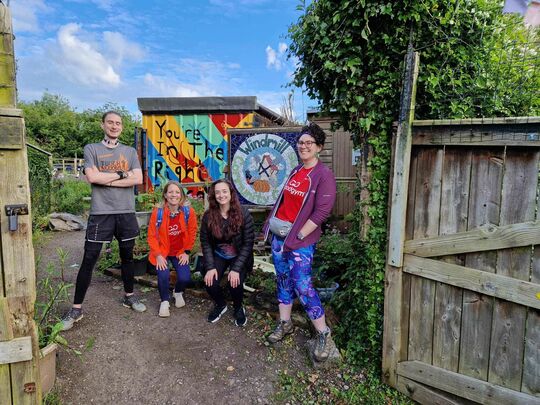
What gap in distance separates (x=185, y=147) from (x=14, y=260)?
6991mm

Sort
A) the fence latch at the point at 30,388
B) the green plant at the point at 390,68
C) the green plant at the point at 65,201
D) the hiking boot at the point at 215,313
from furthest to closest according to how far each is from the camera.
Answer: the green plant at the point at 65,201 → the hiking boot at the point at 215,313 → the green plant at the point at 390,68 → the fence latch at the point at 30,388

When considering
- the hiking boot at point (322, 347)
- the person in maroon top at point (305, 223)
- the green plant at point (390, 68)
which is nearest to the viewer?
the green plant at point (390, 68)

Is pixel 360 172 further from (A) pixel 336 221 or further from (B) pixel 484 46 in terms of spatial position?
(A) pixel 336 221

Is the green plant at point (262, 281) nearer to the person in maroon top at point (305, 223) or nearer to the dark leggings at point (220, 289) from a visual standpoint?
the dark leggings at point (220, 289)

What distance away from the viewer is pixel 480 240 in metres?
Answer: 2.27

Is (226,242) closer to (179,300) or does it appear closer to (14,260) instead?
(179,300)

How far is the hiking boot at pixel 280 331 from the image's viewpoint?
3.16 m

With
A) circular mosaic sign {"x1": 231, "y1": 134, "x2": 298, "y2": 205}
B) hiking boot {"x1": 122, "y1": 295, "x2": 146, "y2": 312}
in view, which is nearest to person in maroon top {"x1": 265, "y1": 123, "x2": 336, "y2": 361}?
hiking boot {"x1": 122, "y1": 295, "x2": 146, "y2": 312}

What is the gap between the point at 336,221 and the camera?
7688mm

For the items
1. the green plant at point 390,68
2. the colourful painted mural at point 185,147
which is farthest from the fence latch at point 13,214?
the colourful painted mural at point 185,147

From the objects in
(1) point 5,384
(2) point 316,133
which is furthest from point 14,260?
(2) point 316,133

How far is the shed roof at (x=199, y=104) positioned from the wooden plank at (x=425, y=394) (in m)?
6.70

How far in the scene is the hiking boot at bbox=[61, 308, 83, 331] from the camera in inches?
125

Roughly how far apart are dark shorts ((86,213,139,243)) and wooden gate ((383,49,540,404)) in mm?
Result: 2388
